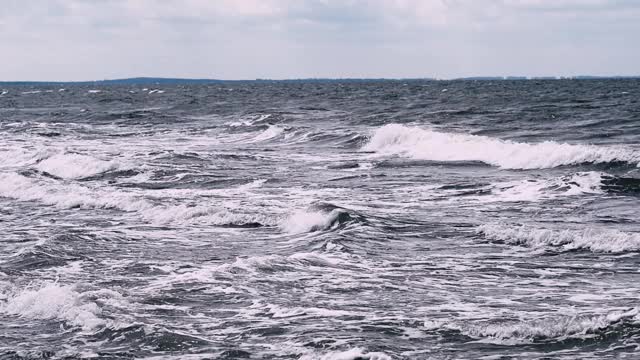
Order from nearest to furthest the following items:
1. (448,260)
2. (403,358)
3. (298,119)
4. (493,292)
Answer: (403,358), (493,292), (448,260), (298,119)

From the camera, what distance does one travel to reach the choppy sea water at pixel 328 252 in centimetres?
1102

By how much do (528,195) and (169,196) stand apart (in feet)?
29.8

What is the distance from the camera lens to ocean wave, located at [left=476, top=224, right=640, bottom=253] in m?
15.9

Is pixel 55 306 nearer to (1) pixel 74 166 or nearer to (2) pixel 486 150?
(1) pixel 74 166

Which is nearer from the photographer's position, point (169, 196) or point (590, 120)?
point (169, 196)

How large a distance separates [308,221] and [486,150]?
15149 millimetres

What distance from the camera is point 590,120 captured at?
139 ft

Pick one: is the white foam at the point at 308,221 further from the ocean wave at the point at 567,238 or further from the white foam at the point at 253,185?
the white foam at the point at 253,185

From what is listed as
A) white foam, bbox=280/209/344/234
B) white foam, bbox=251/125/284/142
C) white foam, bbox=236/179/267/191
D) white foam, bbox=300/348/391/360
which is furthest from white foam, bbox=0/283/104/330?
white foam, bbox=251/125/284/142

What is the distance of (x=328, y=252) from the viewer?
16266mm

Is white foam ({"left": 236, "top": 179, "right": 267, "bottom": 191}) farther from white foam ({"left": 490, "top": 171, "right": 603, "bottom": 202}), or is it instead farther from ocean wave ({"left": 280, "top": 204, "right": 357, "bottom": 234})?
white foam ({"left": 490, "top": 171, "right": 603, "bottom": 202})

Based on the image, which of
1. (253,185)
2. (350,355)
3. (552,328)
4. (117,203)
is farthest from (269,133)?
(350,355)

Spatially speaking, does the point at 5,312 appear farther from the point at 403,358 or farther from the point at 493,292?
the point at 493,292

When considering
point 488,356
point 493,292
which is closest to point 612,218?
point 493,292
